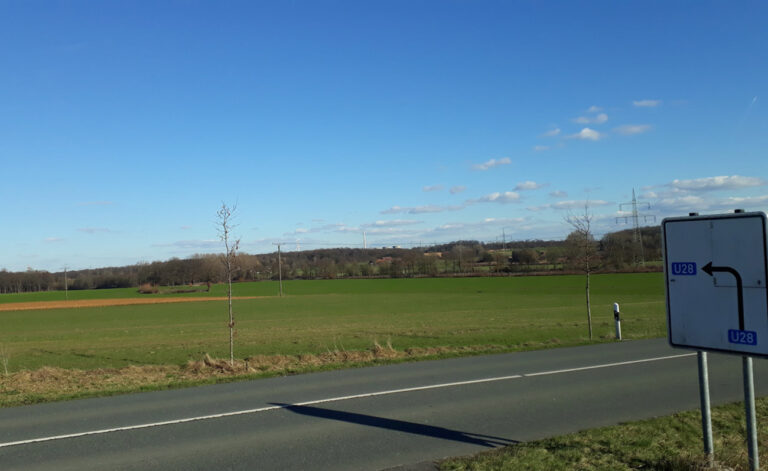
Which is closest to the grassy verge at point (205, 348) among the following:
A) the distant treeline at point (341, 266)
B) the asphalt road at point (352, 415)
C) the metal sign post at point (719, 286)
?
the asphalt road at point (352, 415)

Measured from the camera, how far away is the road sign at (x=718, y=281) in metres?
4.12

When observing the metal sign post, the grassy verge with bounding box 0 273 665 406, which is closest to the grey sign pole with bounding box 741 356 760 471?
the metal sign post

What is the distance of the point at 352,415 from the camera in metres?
8.20

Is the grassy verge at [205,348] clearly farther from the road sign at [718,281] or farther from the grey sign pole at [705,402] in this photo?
the road sign at [718,281]

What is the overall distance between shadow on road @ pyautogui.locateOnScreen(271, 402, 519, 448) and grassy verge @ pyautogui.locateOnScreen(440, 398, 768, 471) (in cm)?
49

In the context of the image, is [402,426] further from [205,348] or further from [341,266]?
[341,266]

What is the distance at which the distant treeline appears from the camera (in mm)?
111375

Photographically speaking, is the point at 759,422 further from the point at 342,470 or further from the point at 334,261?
the point at 334,261

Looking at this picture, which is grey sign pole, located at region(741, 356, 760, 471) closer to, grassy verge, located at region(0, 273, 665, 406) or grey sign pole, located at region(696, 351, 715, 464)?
grey sign pole, located at region(696, 351, 715, 464)

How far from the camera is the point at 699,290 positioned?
14.8 ft

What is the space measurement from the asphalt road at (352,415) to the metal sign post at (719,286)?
2820 millimetres

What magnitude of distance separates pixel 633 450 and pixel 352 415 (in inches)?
145

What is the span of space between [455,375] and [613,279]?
77.3 m

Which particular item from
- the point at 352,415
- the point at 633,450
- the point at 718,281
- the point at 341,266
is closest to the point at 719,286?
the point at 718,281
